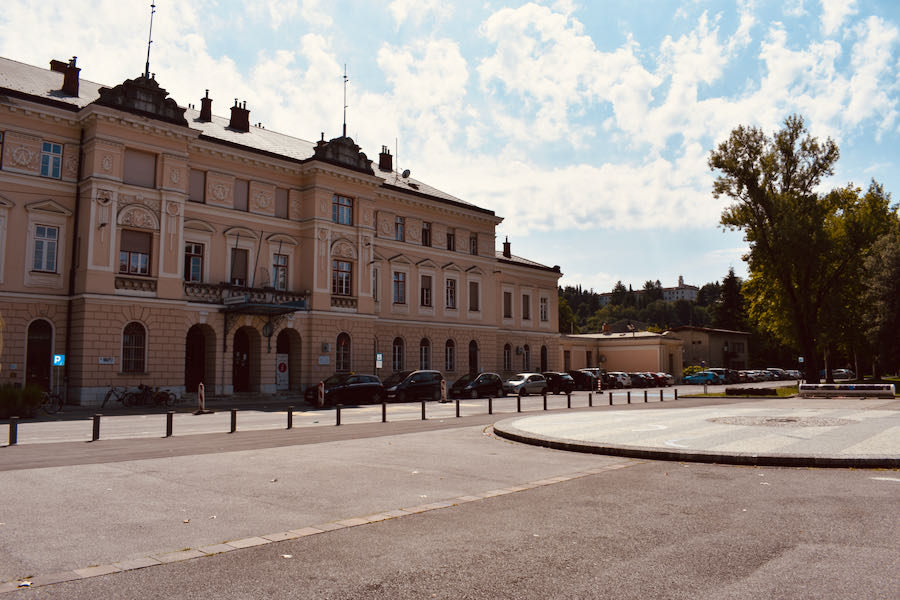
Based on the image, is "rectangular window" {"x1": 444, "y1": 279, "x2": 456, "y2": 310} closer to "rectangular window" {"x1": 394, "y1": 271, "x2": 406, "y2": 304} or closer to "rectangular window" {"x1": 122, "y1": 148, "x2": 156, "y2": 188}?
"rectangular window" {"x1": 394, "y1": 271, "x2": 406, "y2": 304}

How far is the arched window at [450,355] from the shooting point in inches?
1879

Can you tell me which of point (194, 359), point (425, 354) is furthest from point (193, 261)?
point (425, 354)

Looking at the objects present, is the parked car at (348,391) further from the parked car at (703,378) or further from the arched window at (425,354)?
the parked car at (703,378)

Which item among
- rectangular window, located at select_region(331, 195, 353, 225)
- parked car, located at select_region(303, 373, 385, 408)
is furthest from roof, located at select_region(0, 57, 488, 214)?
parked car, located at select_region(303, 373, 385, 408)

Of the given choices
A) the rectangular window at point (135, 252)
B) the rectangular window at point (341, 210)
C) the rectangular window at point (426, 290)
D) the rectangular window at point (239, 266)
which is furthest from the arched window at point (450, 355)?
the rectangular window at point (135, 252)

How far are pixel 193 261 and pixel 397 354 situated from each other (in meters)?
15.5

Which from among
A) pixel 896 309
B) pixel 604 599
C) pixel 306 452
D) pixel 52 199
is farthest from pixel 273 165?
pixel 896 309

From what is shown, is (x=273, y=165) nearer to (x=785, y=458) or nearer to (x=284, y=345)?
(x=284, y=345)

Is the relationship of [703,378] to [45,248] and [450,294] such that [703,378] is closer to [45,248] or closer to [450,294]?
[450,294]

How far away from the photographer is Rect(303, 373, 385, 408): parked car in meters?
30.0

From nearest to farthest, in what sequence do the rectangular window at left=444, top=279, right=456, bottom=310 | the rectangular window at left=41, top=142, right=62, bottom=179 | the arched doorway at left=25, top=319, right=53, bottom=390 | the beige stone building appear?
1. the arched doorway at left=25, top=319, right=53, bottom=390
2. the beige stone building
3. the rectangular window at left=41, top=142, right=62, bottom=179
4. the rectangular window at left=444, top=279, right=456, bottom=310

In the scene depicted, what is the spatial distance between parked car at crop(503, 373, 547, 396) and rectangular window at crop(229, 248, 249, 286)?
16865mm

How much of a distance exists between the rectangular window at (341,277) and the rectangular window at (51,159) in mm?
15131

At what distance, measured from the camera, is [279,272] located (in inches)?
1510
